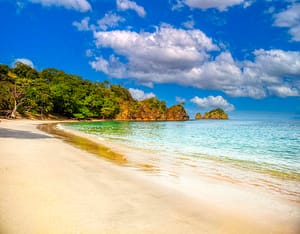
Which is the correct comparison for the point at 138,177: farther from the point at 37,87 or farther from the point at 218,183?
the point at 37,87

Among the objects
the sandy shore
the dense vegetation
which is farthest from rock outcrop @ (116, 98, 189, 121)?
the sandy shore

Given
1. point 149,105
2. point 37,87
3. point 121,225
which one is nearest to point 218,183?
point 121,225

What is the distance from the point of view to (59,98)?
7250 cm

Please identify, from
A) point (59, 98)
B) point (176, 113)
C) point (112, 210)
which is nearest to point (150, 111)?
point (176, 113)

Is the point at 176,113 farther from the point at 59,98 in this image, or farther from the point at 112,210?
the point at 112,210

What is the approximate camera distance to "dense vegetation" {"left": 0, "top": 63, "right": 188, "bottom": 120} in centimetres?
5476

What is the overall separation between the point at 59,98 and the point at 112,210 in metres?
73.3

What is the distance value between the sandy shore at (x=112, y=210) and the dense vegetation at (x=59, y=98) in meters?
52.6

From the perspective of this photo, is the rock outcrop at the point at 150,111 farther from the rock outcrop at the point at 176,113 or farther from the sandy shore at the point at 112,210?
the sandy shore at the point at 112,210

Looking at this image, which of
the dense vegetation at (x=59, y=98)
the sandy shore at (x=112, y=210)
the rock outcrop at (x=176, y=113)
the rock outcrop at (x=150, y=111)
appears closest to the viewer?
the sandy shore at (x=112, y=210)

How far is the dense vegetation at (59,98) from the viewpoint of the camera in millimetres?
54756

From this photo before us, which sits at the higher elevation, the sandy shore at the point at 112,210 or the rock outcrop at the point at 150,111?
the rock outcrop at the point at 150,111

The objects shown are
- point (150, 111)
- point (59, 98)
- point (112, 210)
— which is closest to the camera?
point (112, 210)

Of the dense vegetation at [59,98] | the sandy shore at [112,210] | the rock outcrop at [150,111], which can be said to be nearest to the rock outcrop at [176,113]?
the rock outcrop at [150,111]
